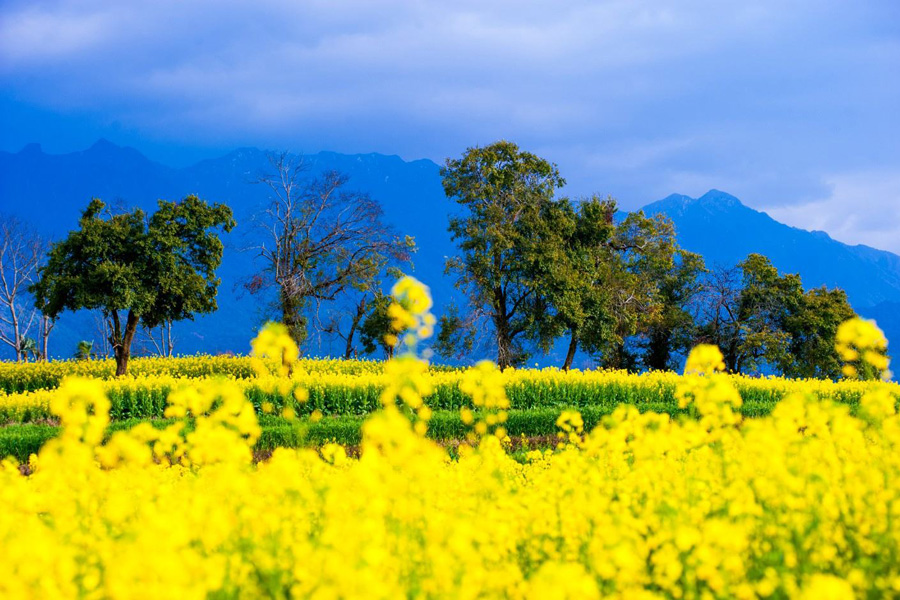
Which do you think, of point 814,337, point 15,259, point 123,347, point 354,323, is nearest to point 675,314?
point 814,337

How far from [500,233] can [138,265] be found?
12650mm

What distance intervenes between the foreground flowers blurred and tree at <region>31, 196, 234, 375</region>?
55.4 ft

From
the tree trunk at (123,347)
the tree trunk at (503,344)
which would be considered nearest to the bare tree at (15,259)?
the tree trunk at (123,347)

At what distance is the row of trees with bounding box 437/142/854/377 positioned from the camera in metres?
26.9

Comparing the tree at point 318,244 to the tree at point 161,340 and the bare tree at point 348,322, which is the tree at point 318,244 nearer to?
the bare tree at point 348,322

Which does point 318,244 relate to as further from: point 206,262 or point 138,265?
point 138,265

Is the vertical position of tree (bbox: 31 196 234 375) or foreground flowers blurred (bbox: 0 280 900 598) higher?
tree (bbox: 31 196 234 375)

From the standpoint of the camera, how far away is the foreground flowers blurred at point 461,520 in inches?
114

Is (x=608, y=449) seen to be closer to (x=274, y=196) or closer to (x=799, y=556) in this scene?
(x=799, y=556)

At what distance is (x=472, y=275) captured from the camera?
26.8 m

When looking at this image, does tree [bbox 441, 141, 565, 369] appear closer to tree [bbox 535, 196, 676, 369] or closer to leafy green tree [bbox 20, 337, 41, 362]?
tree [bbox 535, 196, 676, 369]

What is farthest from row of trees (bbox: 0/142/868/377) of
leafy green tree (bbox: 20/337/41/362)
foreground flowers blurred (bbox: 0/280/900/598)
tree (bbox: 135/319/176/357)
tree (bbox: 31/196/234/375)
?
foreground flowers blurred (bbox: 0/280/900/598)

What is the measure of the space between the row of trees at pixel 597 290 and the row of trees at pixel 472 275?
68 mm

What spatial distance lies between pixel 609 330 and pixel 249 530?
85.1ft
